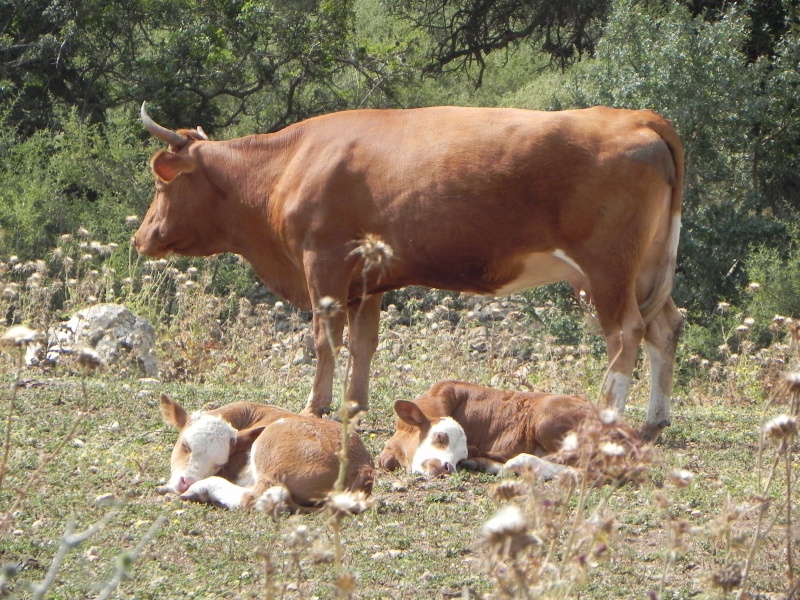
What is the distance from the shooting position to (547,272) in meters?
7.93

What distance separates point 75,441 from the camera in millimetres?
7383

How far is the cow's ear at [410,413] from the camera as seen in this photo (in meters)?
6.81

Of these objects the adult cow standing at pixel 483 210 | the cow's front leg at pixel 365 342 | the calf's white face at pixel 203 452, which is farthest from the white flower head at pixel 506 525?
the cow's front leg at pixel 365 342

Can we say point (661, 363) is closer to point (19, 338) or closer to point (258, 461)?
point (258, 461)

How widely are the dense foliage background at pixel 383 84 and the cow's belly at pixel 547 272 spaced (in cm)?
737

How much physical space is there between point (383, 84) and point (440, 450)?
18.3 meters

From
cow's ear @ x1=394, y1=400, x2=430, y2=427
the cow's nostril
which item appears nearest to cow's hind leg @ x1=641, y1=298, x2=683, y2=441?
cow's ear @ x1=394, y1=400, x2=430, y2=427

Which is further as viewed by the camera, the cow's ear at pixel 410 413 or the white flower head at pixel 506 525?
the cow's ear at pixel 410 413

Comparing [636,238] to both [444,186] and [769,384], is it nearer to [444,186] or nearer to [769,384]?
[444,186]

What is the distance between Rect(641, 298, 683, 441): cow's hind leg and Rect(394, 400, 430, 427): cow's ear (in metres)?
1.75

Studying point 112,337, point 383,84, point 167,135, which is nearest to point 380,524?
point 167,135

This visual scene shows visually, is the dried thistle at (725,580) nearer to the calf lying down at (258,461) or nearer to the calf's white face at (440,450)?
the calf lying down at (258,461)

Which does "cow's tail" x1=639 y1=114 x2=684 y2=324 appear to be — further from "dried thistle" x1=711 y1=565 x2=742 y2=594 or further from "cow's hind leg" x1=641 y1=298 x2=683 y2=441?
"dried thistle" x1=711 y1=565 x2=742 y2=594

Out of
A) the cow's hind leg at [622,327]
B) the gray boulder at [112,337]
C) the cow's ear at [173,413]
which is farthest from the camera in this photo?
the gray boulder at [112,337]
